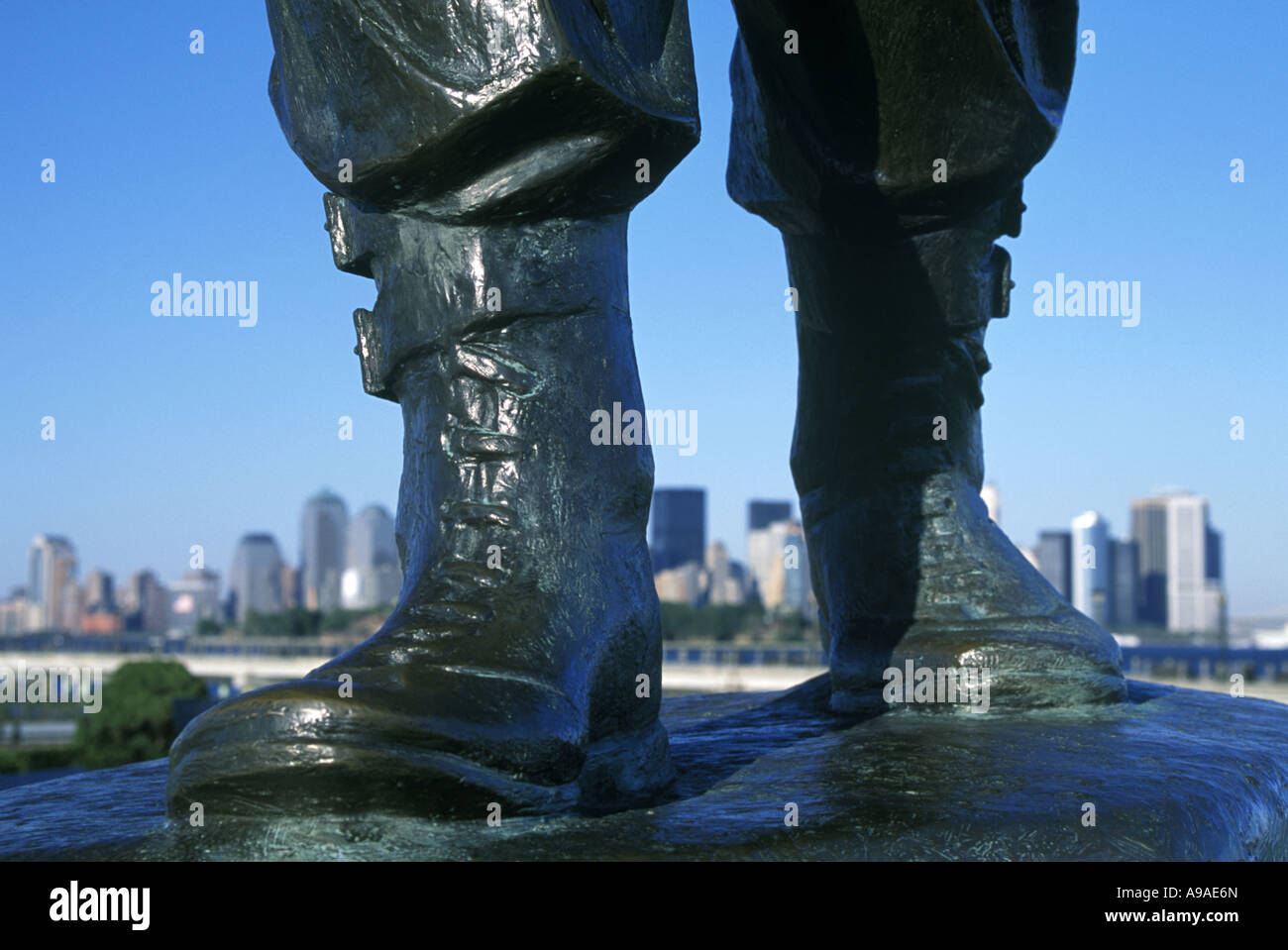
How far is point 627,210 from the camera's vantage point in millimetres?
1852

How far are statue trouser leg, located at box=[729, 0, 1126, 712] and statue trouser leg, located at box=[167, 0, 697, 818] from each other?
66cm

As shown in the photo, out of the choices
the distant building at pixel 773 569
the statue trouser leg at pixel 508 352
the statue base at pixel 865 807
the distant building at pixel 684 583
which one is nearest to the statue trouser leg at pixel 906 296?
the statue base at pixel 865 807

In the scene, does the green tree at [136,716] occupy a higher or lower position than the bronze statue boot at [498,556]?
lower

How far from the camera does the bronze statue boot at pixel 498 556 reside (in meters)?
1.46

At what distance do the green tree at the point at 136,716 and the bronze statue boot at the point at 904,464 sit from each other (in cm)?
2146

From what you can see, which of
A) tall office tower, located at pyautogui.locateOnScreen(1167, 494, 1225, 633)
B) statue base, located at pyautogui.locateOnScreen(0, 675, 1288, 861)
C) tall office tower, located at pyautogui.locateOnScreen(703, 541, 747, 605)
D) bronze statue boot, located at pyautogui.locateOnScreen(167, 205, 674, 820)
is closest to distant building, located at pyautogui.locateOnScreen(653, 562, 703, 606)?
tall office tower, located at pyautogui.locateOnScreen(703, 541, 747, 605)

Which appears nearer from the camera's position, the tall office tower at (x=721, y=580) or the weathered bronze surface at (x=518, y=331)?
the weathered bronze surface at (x=518, y=331)

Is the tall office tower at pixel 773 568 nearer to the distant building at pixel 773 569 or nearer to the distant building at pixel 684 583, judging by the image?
the distant building at pixel 773 569

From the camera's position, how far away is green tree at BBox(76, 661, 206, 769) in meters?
22.9

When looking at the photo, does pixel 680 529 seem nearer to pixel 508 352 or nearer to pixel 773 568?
pixel 773 568
